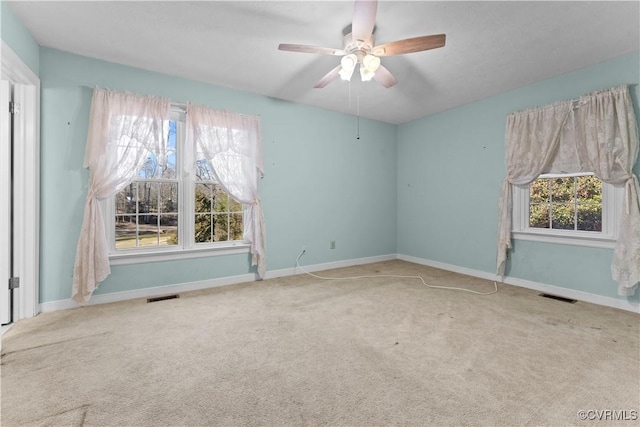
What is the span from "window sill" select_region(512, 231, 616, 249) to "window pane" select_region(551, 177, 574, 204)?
1.38 feet

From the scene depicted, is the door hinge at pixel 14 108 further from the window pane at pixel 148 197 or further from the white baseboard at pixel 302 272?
the white baseboard at pixel 302 272

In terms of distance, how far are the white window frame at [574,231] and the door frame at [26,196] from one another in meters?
5.37

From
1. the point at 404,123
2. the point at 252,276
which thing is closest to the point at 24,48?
the point at 252,276

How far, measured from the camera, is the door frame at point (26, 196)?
265 cm

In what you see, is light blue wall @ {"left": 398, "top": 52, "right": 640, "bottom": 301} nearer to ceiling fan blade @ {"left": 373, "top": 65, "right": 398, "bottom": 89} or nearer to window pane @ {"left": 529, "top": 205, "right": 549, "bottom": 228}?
window pane @ {"left": 529, "top": 205, "right": 549, "bottom": 228}

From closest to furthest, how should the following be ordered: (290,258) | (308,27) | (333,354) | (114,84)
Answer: (333,354) → (308,27) → (114,84) → (290,258)

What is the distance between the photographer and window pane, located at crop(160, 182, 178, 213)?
3512mm

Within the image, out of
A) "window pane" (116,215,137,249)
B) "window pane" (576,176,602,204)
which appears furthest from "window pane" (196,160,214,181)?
"window pane" (576,176,602,204)

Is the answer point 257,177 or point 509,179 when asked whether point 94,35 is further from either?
point 509,179

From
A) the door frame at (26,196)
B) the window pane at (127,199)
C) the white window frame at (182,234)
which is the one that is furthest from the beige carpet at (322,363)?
the window pane at (127,199)

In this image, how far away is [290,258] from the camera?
4.35 metres

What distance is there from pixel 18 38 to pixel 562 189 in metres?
5.64

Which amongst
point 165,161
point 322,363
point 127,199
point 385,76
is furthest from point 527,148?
point 127,199

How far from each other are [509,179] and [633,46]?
163cm
